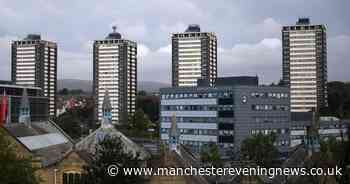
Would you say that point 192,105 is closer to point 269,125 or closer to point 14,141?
point 269,125

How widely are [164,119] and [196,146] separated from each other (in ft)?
51.7

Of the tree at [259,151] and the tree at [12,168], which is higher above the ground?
the tree at [12,168]

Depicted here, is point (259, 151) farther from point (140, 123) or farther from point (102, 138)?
point (140, 123)

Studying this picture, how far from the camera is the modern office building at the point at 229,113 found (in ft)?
432

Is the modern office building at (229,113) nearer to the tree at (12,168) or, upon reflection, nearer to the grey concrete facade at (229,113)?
the grey concrete facade at (229,113)

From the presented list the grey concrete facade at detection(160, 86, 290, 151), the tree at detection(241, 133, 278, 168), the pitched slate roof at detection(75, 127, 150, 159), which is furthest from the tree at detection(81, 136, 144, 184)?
the grey concrete facade at detection(160, 86, 290, 151)

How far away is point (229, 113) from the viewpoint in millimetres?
133500

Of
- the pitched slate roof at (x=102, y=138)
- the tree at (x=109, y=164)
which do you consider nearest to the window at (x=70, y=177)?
the pitched slate roof at (x=102, y=138)

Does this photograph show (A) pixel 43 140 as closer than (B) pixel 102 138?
No

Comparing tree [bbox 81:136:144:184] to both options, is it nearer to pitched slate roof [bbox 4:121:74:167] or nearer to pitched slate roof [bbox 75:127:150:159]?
pitched slate roof [bbox 4:121:74:167]

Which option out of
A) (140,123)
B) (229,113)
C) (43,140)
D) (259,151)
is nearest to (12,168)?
(43,140)

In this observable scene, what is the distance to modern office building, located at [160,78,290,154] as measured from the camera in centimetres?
13175

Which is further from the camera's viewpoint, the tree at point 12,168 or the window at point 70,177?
the window at point 70,177

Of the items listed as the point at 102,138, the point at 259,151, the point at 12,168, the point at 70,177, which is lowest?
the point at 259,151
